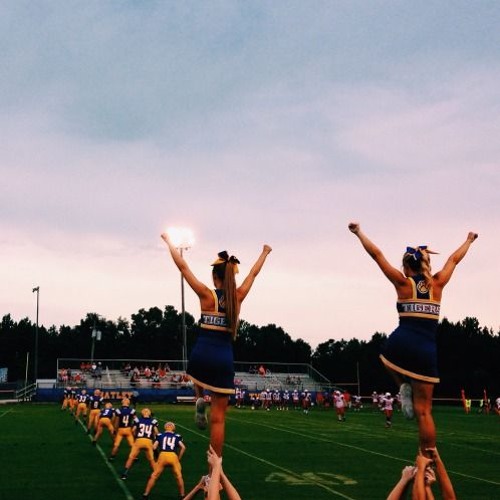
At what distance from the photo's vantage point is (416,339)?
5594 millimetres

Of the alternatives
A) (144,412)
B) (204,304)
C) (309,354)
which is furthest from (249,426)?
(309,354)

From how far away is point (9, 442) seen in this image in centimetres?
2327

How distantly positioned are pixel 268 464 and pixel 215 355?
11.7 meters

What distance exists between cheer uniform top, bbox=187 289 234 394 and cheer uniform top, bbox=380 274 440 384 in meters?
1.38

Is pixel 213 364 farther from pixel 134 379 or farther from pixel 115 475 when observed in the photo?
pixel 134 379

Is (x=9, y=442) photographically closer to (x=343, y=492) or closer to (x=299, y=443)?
(x=299, y=443)

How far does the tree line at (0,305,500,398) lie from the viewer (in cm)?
8481

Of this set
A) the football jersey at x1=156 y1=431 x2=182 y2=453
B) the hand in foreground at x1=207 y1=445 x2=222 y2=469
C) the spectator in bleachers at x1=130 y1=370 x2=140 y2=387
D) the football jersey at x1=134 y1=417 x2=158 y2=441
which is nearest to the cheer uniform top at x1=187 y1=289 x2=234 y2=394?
the hand in foreground at x1=207 y1=445 x2=222 y2=469

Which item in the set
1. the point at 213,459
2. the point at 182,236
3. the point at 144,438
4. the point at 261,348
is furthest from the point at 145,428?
the point at 261,348

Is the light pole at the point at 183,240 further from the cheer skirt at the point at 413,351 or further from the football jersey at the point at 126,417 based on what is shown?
the cheer skirt at the point at 413,351

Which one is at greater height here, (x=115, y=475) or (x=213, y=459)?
(x=213, y=459)

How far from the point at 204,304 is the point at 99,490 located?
8103 mm

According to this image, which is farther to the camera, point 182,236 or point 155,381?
point 155,381

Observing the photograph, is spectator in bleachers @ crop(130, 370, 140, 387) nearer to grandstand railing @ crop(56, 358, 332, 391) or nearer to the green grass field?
grandstand railing @ crop(56, 358, 332, 391)
